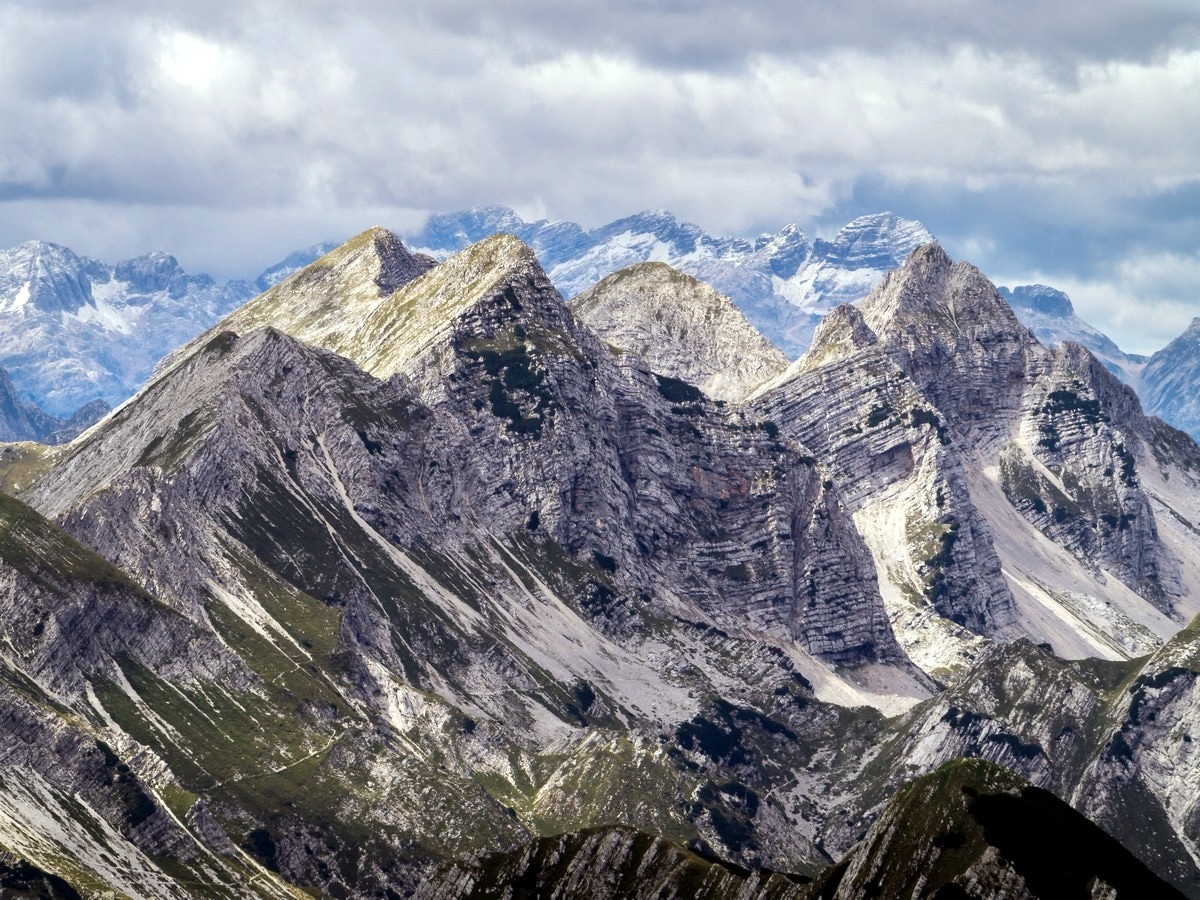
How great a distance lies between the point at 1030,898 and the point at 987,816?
40.4 ft

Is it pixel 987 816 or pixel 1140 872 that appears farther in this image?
pixel 987 816

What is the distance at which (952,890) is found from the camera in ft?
635

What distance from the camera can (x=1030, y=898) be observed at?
189m

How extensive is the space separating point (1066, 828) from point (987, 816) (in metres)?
8.45

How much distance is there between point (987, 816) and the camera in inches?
7859

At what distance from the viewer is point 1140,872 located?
186 metres

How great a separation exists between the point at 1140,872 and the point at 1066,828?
10245 mm

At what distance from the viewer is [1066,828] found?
194625mm

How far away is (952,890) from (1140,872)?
1836cm

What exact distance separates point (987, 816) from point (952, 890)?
9.75 meters
